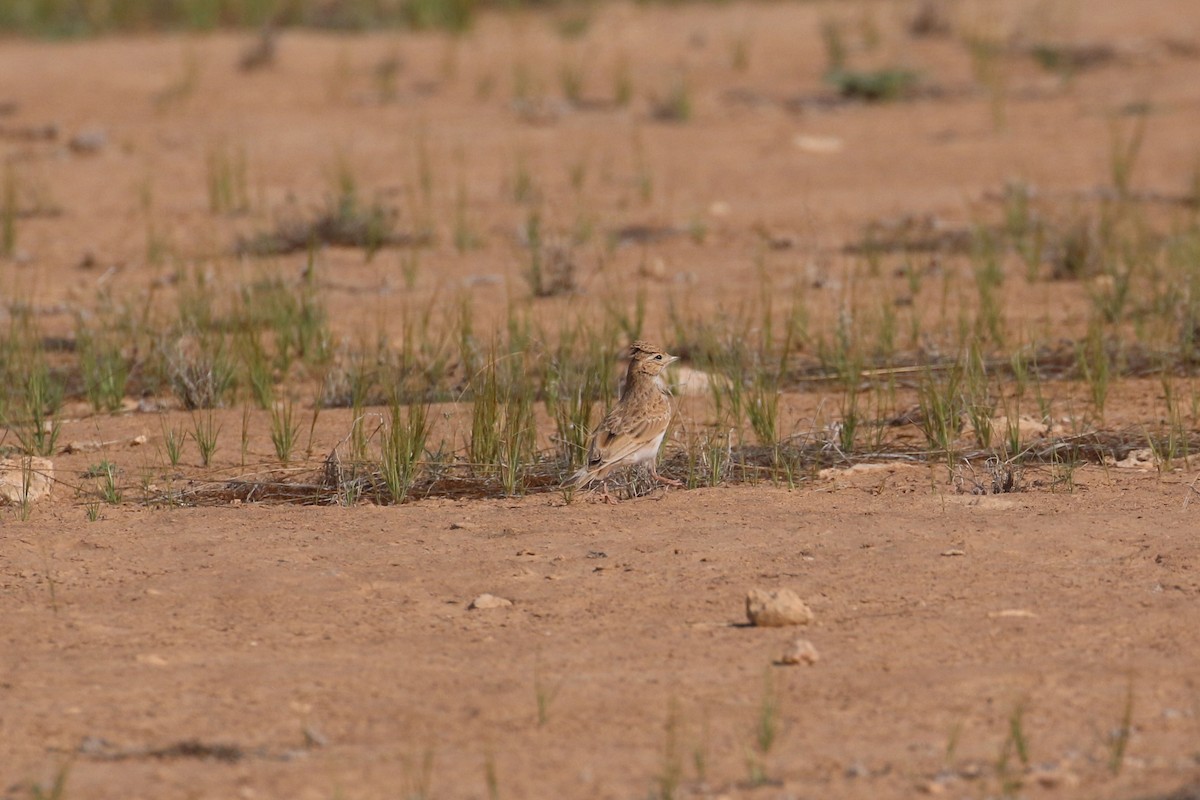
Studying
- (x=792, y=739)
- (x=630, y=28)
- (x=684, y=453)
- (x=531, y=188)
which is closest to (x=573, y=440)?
(x=684, y=453)

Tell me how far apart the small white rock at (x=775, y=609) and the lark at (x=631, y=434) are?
3.52 ft

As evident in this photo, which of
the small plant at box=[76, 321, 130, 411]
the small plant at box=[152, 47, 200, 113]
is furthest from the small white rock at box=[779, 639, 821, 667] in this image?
the small plant at box=[152, 47, 200, 113]

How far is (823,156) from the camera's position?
1241cm

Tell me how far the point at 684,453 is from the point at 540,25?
1053 centimetres

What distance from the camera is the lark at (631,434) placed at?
5570 millimetres

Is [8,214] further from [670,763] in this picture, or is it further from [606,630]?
[670,763]

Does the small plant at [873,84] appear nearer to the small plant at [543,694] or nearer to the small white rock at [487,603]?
the small white rock at [487,603]

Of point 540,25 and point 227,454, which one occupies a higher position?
point 540,25

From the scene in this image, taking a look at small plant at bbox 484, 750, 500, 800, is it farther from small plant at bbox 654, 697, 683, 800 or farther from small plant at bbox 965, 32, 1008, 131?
small plant at bbox 965, 32, 1008, 131

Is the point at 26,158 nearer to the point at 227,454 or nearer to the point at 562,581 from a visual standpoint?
the point at 227,454

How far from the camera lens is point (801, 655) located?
4.29 m

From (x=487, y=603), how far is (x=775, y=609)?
722mm

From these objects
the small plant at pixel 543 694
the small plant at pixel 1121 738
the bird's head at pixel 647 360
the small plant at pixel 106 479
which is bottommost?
the small plant at pixel 106 479

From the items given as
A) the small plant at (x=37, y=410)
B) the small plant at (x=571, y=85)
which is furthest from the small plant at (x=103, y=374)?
the small plant at (x=571, y=85)
